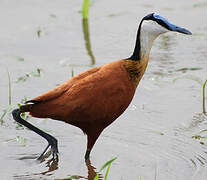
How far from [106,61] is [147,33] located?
256 cm

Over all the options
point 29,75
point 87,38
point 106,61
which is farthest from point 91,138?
point 87,38

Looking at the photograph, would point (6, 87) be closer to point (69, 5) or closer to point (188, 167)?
point (188, 167)

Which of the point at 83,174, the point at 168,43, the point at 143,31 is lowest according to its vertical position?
the point at 83,174

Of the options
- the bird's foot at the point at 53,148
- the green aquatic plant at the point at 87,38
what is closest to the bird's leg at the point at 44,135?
the bird's foot at the point at 53,148

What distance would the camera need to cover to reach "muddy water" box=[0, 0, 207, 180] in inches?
229

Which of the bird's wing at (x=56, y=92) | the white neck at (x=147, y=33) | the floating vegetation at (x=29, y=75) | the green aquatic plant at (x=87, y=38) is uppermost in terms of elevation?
the white neck at (x=147, y=33)

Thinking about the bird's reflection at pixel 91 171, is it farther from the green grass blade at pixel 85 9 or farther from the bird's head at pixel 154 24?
the green grass blade at pixel 85 9

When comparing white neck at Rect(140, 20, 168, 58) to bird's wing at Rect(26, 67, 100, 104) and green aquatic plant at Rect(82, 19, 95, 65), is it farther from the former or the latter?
green aquatic plant at Rect(82, 19, 95, 65)

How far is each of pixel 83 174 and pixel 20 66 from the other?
2677 mm

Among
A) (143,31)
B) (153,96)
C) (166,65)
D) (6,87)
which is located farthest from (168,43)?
(143,31)

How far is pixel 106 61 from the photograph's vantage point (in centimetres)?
819

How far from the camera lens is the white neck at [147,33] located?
5.63 m

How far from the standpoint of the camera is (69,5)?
10.4 meters

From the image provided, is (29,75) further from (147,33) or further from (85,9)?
(147,33)
